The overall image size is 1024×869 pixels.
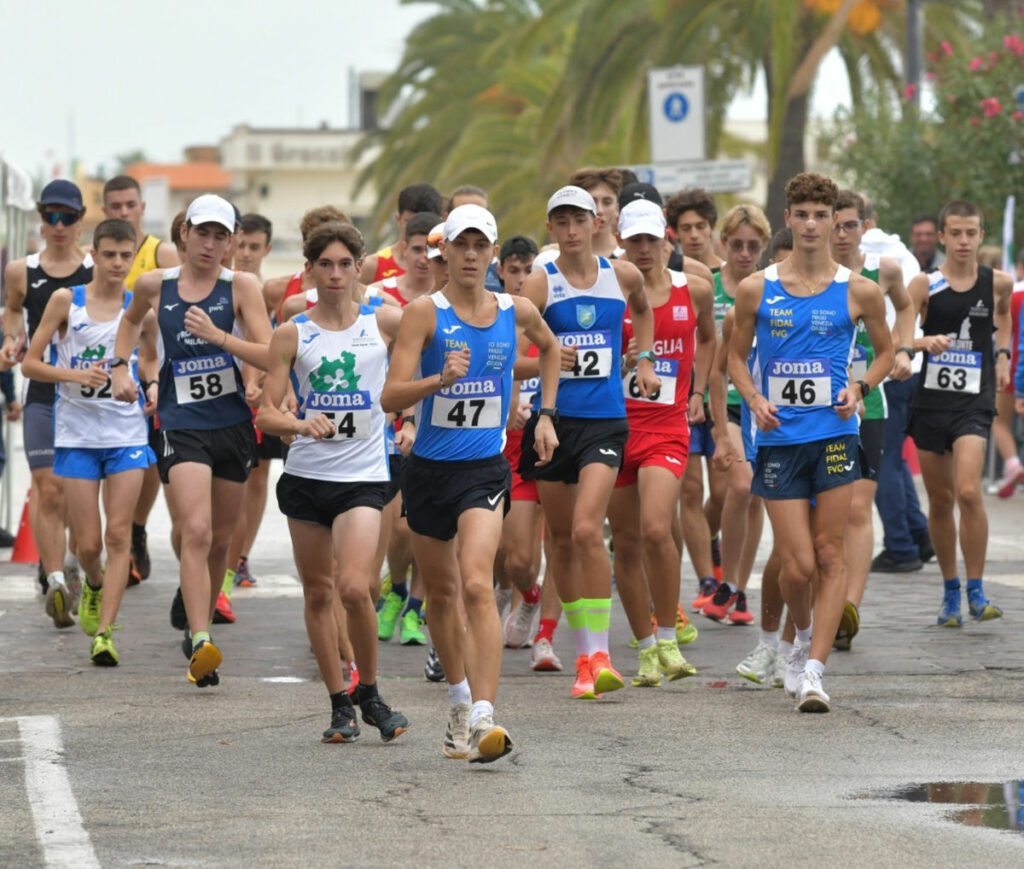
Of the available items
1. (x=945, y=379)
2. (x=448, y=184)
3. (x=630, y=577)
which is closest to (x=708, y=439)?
(x=945, y=379)

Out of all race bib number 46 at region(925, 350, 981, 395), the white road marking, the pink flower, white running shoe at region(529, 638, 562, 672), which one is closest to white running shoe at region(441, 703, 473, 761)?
the white road marking

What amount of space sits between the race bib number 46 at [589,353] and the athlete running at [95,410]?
7.36 feet

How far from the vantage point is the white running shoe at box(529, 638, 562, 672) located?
1088 centimetres

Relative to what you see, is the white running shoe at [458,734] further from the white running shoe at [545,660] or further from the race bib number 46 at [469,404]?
the white running shoe at [545,660]

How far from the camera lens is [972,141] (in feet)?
89.9

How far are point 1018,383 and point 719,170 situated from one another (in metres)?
3.92

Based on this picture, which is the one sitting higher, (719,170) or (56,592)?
(719,170)

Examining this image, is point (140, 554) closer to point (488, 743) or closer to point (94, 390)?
point (94, 390)

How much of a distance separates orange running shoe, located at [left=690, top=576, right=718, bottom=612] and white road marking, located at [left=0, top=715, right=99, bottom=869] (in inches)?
187

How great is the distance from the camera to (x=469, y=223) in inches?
337

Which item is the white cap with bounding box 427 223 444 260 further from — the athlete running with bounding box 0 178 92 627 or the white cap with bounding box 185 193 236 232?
the athlete running with bounding box 0 178 92 627

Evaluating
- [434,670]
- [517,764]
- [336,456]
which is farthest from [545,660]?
[517,764]

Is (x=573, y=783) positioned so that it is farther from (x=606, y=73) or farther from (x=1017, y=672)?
(x=606, y=73)

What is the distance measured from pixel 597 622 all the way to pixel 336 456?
1653 mm
